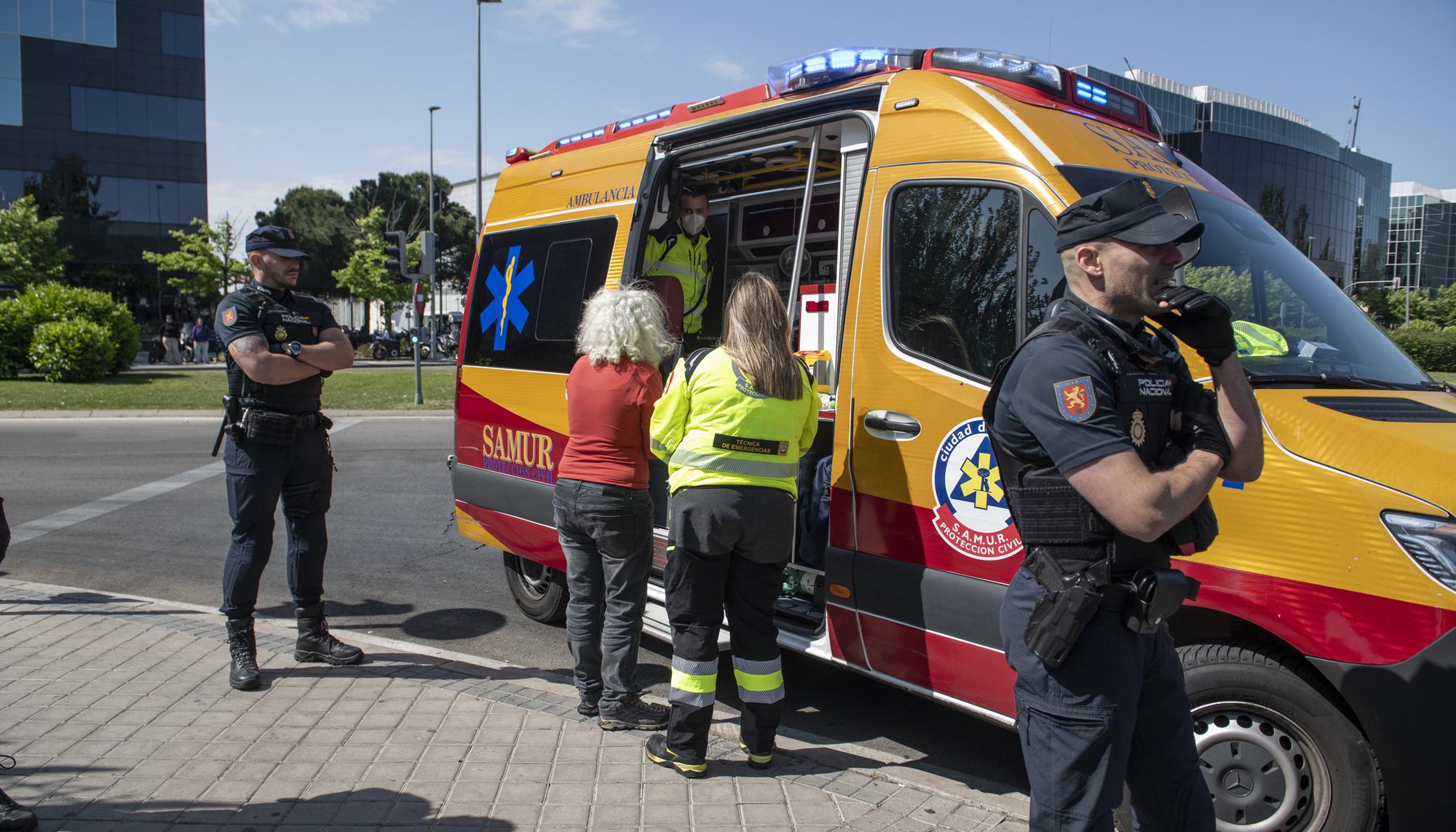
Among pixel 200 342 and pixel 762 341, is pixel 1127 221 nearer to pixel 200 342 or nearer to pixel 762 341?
pixel 762 341

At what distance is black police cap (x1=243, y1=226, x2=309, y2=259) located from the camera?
458 cm

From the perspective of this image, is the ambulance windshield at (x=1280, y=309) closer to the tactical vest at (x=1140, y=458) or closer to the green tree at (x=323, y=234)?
the tactical vest at (x=1140, y=458)

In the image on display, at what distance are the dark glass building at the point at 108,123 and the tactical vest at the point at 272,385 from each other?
4549cm

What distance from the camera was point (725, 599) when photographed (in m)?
3.78

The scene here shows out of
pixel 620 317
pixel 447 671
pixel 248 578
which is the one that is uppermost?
pixel 620 317

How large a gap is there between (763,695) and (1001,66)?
8.72 ft

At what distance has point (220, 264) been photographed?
40.7m

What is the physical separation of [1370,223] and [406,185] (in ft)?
239

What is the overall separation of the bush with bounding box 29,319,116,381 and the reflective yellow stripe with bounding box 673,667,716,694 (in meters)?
22.5

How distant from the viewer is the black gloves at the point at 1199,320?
83.4 inches

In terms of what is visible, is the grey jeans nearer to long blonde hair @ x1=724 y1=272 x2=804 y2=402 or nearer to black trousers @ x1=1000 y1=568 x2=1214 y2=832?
long blonde hair @ x1=724 y1=272 x2=804 y2=402

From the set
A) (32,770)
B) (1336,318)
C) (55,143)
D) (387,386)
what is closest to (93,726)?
(32,770)

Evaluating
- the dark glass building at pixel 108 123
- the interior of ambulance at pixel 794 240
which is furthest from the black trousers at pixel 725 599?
the dark glass building at pixel 108 123

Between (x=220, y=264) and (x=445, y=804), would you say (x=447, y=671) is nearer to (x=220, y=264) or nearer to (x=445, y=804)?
(x=445, y=804)
